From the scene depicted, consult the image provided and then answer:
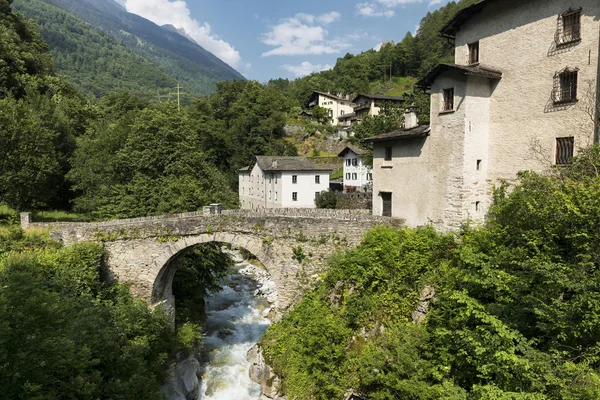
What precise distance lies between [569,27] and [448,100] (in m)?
4.61

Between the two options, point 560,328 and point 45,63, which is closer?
point 560,328

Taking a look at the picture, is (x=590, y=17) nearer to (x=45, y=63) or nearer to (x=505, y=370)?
(x=505, y=370)

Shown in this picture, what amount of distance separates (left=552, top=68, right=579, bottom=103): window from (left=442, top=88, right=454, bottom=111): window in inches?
140

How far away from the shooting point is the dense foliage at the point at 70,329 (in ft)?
29.4

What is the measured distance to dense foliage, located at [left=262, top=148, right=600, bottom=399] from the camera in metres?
8.55

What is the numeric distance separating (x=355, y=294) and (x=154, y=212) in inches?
541

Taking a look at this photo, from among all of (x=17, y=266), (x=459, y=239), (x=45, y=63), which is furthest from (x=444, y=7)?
(x=17, y=266)

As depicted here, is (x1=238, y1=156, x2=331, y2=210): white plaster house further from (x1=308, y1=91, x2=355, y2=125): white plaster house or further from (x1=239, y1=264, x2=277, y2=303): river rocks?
(x1=308, y1=91, x2=355, y2=125): white plaster house

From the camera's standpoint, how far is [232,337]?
70.3 ft

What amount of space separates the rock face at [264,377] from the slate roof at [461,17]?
18.0 m

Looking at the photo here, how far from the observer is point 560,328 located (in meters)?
8.79

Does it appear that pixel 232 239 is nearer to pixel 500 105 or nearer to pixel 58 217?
pixel 500 105

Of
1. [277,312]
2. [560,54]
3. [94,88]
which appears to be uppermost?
[94,88]

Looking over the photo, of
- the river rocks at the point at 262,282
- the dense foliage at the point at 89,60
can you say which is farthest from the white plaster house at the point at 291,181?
the dense foliage at the point at 89,60
